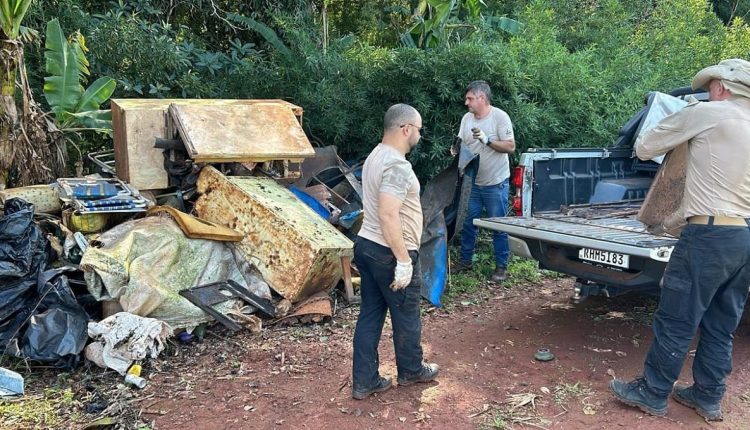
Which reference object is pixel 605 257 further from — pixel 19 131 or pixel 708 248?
pixel 19 131

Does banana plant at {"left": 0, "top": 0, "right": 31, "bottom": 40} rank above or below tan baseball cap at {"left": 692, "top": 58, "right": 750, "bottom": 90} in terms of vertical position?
above

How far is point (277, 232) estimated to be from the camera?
17.4 ft

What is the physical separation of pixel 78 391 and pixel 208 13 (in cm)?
719

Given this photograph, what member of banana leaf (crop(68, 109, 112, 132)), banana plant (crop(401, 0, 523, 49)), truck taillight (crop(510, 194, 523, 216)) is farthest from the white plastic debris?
banana plant (crop(401, 0, 523, 49))

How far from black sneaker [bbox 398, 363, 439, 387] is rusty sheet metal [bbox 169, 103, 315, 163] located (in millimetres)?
2822

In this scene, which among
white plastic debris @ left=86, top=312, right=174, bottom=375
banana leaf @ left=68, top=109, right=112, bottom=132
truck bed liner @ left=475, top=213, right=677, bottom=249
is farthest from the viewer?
banana leaf @ left=68, top=109, right=112, bottom=132

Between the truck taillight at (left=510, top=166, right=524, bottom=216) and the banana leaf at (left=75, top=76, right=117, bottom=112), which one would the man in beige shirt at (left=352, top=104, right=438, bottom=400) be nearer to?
the truck taillight at (left=510, top=166, right=524, bottom=216)

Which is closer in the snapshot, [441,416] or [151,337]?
[441,416]

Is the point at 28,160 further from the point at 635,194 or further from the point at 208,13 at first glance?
the point at 635,194

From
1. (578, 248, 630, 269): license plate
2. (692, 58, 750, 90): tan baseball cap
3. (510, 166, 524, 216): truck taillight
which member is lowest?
(578, 248, 630, 269): license plate

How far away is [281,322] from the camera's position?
523cm

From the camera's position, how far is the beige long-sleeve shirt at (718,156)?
11.1 feet

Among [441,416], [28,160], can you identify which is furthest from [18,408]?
[28,160]

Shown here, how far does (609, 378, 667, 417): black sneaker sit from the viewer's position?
3.68 metres
